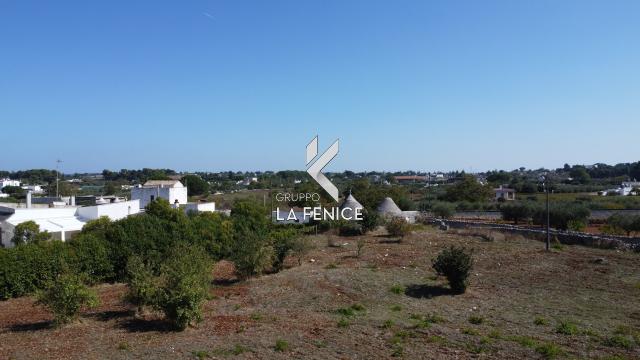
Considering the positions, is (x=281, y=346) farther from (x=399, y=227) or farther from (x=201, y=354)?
(x=399, y=227)

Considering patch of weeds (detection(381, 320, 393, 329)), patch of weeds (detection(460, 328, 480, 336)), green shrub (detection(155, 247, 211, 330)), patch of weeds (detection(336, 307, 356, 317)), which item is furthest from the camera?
patch of weeds (detection(336, 307, 356, 317))

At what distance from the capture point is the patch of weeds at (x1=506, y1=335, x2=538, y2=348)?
8.06m

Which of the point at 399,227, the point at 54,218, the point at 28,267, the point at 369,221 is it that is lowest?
the point at 28,267

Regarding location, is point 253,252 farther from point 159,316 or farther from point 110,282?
point 110,282

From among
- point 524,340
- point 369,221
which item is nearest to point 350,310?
point 524,340

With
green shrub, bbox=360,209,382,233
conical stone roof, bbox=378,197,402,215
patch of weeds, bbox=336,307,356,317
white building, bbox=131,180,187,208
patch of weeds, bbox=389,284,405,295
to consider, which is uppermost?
white building, bbox=131,180,187,208

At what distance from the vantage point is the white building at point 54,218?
2492 cm

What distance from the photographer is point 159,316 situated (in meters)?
10.2

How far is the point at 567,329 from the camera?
8.83 m

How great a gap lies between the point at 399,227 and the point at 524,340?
13529 mm

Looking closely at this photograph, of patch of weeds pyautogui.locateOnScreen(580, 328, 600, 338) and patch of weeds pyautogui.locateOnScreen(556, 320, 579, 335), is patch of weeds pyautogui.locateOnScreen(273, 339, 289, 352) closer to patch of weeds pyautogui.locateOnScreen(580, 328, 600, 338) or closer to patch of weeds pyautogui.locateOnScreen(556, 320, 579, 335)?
patch of weeds pyautogui.locateOnScreen(556, 320, 579, 335)

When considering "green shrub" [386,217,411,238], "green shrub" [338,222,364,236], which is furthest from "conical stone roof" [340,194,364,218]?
"green shrub" [386,217,411,238]

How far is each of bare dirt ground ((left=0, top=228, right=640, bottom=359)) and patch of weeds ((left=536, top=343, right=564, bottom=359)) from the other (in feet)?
0.08

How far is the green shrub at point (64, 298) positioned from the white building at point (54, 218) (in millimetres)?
17133
